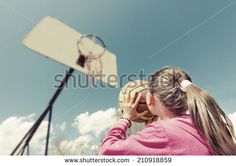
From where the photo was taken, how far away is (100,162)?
5.70 feet

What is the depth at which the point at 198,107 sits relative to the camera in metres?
1.47

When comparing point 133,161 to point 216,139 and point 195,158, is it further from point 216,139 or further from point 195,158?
point 216,139

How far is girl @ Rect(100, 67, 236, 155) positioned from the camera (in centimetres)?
137

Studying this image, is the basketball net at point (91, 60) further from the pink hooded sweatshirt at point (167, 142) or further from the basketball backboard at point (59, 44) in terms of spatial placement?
the pink hooded sweatshirt at point (167, 142)

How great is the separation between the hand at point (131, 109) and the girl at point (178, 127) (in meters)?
0.15

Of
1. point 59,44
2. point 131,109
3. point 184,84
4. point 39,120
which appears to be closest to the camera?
point 184,84

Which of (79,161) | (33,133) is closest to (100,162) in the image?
(79,161)

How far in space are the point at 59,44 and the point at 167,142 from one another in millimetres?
2093

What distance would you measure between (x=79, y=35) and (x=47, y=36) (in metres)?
0.38

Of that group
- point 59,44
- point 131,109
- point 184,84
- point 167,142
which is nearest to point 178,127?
point 167,142

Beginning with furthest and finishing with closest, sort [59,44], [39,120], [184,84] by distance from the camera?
[59,44] < [39,120] < [184,84]

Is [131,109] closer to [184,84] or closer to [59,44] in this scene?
[184,84]

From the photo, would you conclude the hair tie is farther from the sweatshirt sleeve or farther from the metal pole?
the metal pole

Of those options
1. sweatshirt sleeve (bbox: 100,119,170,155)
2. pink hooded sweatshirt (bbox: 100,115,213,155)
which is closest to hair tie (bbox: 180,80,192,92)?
pink hooded sweatshirt (bbox: 100,115,213,155)
